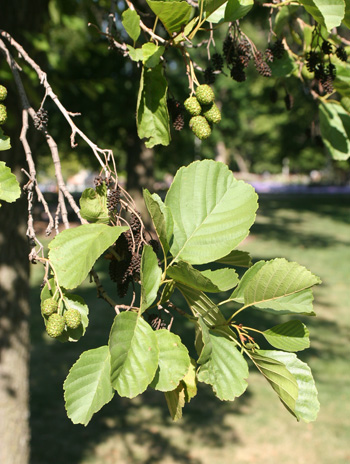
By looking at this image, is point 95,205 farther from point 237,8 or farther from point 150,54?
point 237,8

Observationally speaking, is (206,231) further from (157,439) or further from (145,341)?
(157,439)

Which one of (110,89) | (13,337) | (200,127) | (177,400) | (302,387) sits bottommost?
(13,337)

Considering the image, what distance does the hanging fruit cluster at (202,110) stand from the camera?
1235 mm

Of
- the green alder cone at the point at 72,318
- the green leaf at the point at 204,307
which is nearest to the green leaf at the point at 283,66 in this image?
the green leaf at the point at 204,307

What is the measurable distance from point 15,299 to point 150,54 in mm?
2825

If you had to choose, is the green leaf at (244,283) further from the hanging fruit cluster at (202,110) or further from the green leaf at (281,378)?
the hanging fruit cluster at (202,110)

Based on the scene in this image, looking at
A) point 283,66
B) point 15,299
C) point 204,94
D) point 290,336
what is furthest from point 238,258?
point 15,299

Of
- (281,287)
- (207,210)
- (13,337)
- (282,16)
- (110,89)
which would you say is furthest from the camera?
(110,89)

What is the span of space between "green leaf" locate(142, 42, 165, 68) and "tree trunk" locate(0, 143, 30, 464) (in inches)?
97.1

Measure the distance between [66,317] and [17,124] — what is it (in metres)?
2.65

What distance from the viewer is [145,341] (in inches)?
36.8

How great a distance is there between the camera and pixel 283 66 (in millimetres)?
1786

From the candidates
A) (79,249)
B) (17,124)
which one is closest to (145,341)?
(79,249)

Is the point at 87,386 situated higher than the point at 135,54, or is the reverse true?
the point at 135,54
